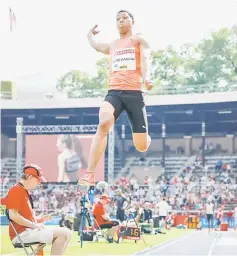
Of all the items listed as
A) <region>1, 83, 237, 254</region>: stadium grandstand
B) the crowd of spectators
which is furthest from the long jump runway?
<region>1, 83, 237, 254</region>: stadium grandstand

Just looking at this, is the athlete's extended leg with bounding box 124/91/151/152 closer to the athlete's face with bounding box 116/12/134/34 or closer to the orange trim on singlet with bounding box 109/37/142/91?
the orange trim on singlet with bounding box 109/37/142/91

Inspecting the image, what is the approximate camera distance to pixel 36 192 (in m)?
24.5

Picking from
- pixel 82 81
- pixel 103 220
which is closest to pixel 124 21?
pixel 103 220

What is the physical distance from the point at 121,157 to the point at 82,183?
73.0 ft

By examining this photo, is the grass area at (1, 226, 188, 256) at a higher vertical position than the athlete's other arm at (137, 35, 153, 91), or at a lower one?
lower

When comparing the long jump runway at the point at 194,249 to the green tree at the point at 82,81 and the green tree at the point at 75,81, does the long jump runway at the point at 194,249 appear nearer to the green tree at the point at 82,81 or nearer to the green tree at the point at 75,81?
the green tree at the point at 82,81

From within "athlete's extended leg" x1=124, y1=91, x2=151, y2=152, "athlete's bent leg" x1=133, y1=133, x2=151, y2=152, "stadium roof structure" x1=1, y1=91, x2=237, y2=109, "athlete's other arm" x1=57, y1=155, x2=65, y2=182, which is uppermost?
"stadium roof structure" x1=1, y1=91, x2=237, y2=109

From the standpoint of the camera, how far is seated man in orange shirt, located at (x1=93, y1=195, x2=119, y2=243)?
11438mm

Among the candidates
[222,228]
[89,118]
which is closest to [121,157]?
[89,118]

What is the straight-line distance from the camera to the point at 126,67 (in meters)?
5.55

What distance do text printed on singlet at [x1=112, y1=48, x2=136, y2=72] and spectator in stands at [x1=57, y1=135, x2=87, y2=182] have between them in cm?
1853

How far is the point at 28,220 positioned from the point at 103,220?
5.98 meters

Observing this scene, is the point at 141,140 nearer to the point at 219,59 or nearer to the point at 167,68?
the point at 219,59

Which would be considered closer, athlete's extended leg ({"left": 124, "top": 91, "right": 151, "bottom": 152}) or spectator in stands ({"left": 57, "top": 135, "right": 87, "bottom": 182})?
athlete's extended leg ({"left": 124, "top": 91, "right": 151, "bottom": 152})
